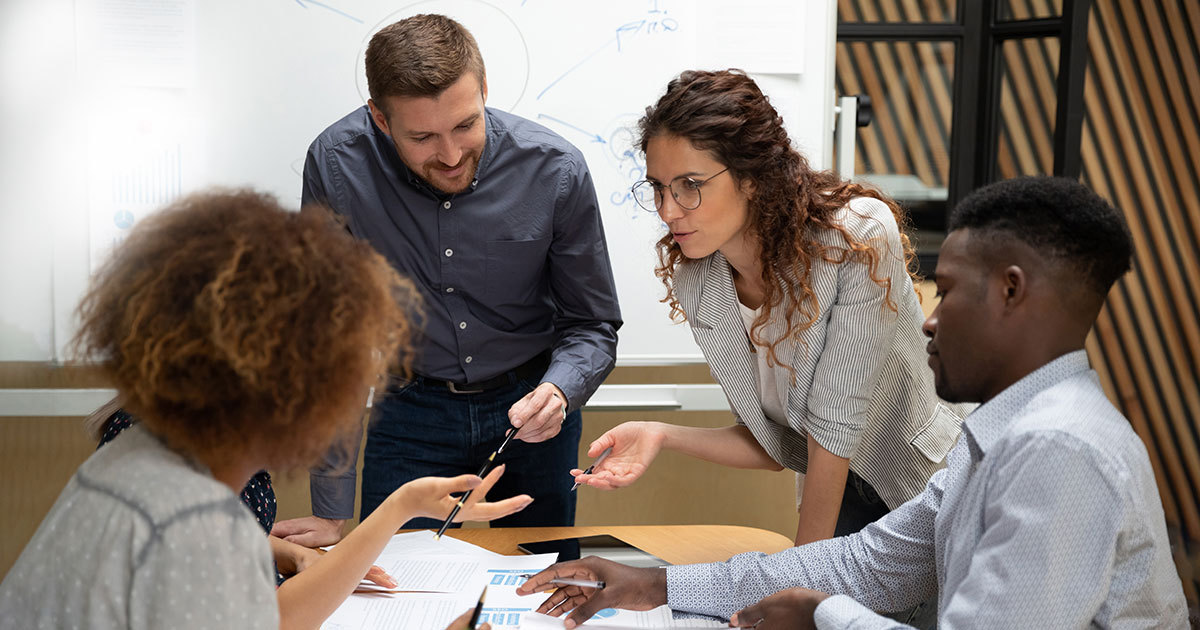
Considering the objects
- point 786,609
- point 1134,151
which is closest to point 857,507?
point 786,609

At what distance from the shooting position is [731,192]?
1706 millimetres

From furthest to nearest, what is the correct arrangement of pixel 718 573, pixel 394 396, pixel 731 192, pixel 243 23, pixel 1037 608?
pixel 243 23 < pixel 394 396 < pixel 731 192 < pixel 718 573 < pixel 1037 608

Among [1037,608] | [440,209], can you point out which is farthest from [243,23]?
[1037,608]

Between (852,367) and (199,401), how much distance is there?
113 centimetres

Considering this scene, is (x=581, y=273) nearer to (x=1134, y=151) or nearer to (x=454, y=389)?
(x=454, y=389)

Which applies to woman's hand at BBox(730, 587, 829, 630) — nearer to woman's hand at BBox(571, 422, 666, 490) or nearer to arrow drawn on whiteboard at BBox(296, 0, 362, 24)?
woman's hand at BBox(571, 422, 666, 490)

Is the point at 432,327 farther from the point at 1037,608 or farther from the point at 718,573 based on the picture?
the point at 1037,608

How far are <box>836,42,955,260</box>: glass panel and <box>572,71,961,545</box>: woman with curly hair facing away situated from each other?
6.10ft

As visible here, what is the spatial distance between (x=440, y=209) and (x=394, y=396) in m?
0.41

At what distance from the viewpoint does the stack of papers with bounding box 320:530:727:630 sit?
1.43 m

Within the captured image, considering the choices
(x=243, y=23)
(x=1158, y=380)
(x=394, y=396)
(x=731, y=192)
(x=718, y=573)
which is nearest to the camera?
(x=718, y=573)

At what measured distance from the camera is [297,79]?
2580 mm

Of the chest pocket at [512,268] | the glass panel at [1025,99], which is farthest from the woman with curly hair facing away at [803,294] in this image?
the glass panel at [1025,99]

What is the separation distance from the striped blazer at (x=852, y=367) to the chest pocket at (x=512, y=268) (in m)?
0.37
